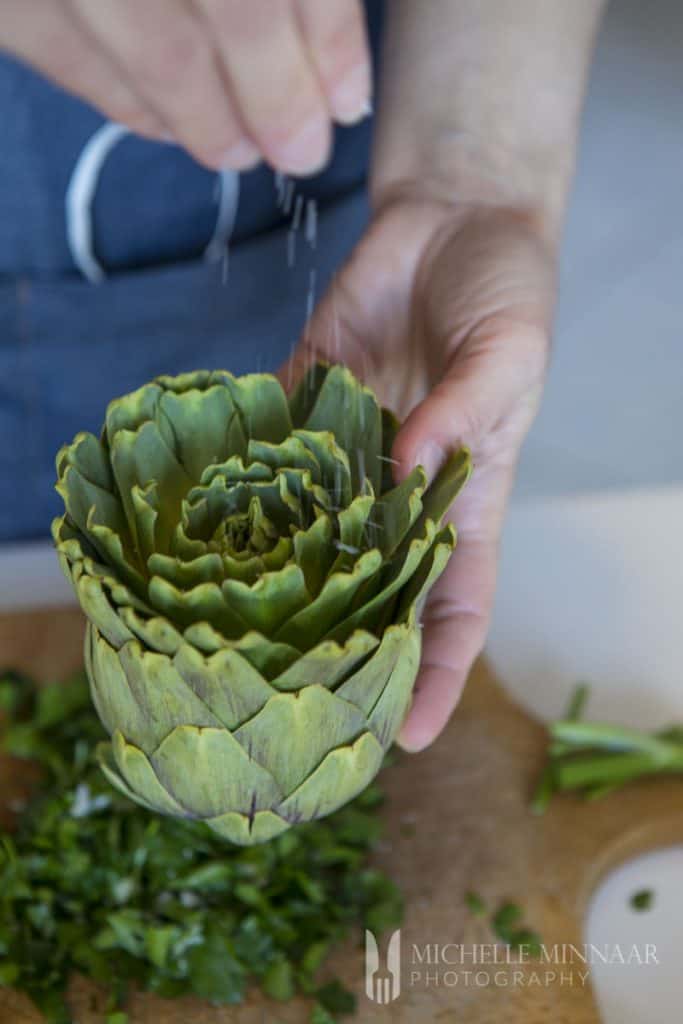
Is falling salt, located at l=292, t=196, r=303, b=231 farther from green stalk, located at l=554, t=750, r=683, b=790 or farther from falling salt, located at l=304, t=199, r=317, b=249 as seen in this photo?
green stalk, located at l=554, t=750, r=683, b=790

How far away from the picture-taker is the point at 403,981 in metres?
0.72

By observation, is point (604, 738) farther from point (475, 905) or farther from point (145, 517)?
point (145, 517)

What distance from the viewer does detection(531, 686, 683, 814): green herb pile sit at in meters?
0.83

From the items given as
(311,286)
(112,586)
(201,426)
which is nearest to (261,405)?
(201,426)

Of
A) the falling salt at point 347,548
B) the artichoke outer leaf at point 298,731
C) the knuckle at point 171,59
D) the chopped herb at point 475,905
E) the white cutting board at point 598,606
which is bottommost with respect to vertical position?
the chopped herb at point 475,905

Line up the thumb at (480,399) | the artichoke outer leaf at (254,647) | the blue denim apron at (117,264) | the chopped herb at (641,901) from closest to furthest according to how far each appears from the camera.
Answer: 1. the artichoke outer leaf at (254,647)
2. the thumb at (480,399)
3. the chopped herb at (641,901)
4. the blue denim apron at (117,264)

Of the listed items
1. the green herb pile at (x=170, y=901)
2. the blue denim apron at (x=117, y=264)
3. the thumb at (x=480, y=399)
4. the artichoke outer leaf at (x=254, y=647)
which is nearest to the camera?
the artichoke outer leaf at (x=254, y=647)

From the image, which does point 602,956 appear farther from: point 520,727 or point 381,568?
point 381,568

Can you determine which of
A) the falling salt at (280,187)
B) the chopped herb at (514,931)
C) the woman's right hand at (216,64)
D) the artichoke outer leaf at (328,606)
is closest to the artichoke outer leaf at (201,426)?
the artichoke outer leaf at (328,606)

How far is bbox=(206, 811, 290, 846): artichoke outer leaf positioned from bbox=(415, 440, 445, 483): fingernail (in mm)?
184

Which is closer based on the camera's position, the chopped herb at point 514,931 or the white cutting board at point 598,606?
the chopped herb at point 514,931

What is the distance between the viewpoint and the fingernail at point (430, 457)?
58cm

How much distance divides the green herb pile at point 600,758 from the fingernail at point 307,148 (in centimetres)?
45

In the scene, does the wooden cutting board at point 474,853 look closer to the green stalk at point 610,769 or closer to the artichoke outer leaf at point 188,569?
the green stalk at point 610,769
